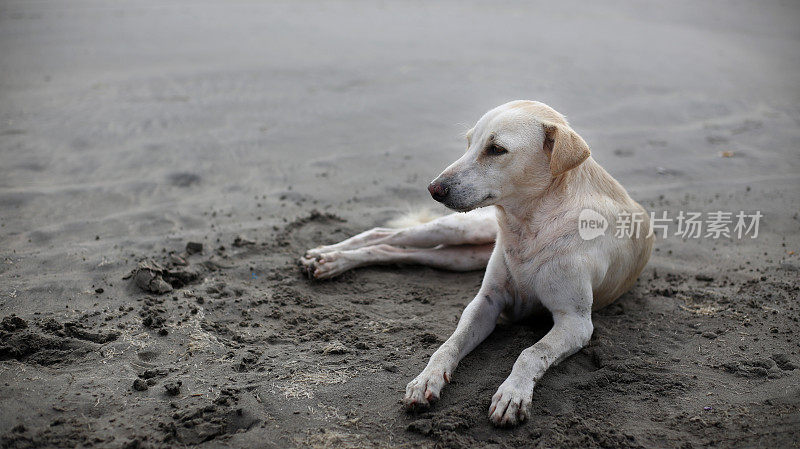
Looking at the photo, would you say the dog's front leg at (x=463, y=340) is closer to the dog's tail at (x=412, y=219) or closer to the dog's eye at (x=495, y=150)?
the dog's eye at (x=495, y=150)

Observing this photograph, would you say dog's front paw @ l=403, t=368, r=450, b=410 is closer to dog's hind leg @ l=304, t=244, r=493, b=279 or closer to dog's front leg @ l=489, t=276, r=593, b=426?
dog's front leg @ l=489, t=276, r=593, b=426

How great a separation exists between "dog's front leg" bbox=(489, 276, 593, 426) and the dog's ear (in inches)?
24.2

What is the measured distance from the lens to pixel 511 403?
315cm

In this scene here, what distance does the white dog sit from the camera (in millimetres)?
3416

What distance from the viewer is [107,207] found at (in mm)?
5414

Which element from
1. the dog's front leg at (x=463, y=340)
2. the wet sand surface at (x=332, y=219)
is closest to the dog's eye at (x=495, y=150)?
the dog's front leg at (x=463, y=340)

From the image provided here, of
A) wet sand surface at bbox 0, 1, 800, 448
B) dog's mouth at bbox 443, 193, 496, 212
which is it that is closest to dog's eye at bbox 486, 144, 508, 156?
dog's mouth at bbox 443, 193, 496, 212

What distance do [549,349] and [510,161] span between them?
1002 mm

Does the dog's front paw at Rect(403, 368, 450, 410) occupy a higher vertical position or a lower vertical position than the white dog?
lower

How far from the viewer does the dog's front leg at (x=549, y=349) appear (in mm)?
3150

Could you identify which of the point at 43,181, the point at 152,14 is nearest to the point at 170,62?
the point at 152,14

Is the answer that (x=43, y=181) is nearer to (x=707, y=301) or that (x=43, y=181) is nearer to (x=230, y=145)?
(x=230, y=145)

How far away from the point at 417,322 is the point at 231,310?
44.8 inches

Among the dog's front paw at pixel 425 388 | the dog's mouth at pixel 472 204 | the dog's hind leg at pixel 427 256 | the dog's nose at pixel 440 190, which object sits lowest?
the dog's hind leg at pixel 427 256
